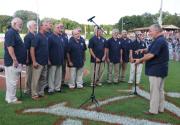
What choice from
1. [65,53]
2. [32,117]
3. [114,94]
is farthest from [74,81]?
[32,117]

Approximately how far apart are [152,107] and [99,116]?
155cm

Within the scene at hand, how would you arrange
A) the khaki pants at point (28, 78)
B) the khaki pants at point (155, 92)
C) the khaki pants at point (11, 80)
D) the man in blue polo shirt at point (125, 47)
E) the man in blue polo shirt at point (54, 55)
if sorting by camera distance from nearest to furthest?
1. the khaki pants at point (155, 92)
2. the khaki pants at point (11, 80)
3. the khaki pants at point (28, 78)
4. the man in blue polo shirt at point (54, 55)
5. the man in blue polo shirt at point (125, 47)

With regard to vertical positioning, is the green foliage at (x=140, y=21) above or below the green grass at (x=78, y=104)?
above

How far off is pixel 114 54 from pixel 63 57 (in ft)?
9.79

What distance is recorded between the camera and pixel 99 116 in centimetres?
1027

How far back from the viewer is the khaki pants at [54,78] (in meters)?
13.5

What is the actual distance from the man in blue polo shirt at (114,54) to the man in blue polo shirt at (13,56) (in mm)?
5454

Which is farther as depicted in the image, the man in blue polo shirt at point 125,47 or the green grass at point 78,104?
the man in blue polo shirt at point 125,47

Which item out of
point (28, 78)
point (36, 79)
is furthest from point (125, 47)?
point (36, 79)

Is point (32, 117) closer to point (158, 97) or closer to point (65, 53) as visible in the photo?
point (158, 97)

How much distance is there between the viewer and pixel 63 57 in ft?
46.0

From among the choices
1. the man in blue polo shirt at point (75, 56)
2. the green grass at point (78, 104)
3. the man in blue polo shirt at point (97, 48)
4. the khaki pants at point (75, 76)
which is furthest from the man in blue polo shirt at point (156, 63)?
the man in blue polo shirt at point (97, 48)

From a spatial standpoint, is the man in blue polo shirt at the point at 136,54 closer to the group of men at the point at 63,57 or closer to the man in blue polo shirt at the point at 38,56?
the group of men at the point at 63,57

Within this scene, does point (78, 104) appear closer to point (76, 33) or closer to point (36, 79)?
point (36, 79)
